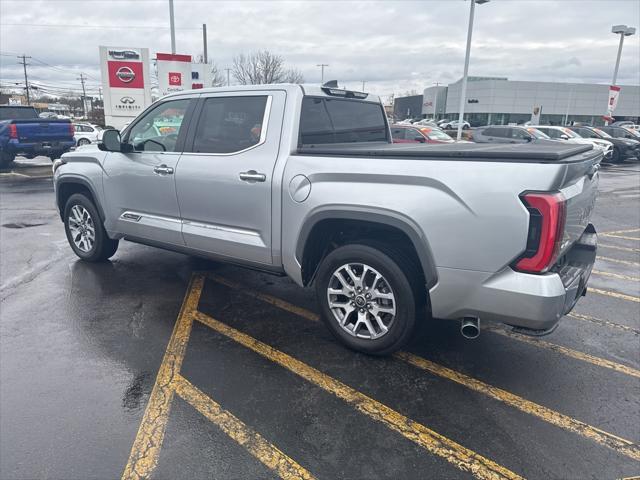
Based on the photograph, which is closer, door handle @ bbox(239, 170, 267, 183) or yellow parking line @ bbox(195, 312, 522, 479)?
yellow parking line @ bbox(195, 312, 522, 479)

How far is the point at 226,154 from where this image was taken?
4.10 m

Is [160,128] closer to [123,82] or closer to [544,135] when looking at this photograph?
[123,82]

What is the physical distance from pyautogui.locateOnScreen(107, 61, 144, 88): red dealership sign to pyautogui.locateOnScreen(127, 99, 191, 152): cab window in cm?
1390

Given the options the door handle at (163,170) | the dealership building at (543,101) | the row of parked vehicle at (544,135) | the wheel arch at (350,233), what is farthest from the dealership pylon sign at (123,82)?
the dealership building at (543,101)

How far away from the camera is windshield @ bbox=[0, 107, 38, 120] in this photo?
17.9m

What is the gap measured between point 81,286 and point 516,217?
4404 mm

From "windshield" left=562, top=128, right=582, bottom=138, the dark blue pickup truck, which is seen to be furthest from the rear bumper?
"windshield" left=562, top=128, right=582, bottom=138

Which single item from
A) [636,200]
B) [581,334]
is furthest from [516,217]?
[636,200]

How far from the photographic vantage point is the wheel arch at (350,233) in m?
3.08

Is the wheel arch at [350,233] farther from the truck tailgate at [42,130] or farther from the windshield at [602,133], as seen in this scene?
the windshield at [602,133]

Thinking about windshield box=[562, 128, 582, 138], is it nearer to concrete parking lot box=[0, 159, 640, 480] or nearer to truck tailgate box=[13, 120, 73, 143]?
concrete parking lot box=[0, 159, 640, 480]

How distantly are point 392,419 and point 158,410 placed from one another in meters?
1.43

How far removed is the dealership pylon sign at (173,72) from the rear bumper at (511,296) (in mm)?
15940

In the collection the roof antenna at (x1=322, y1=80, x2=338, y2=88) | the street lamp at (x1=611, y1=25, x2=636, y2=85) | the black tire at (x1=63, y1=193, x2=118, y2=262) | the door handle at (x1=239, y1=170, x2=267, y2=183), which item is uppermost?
the street lamp at (x1=611, y1=25, x2=636, y2=85)
